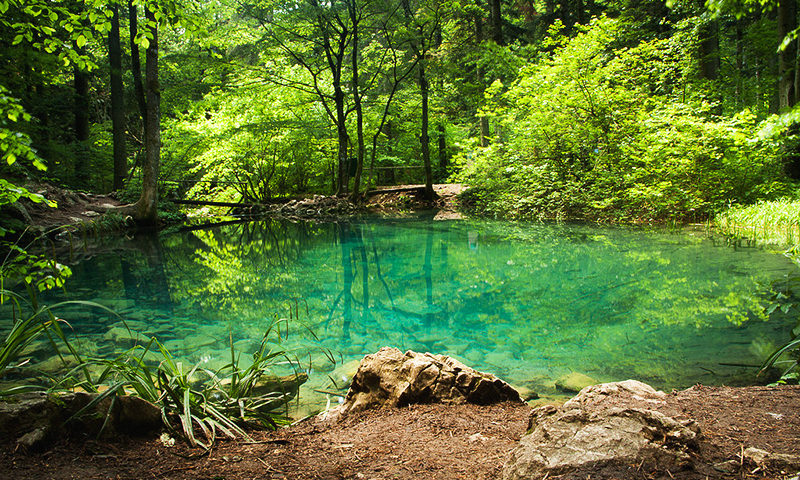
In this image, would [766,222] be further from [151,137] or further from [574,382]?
[151,137]

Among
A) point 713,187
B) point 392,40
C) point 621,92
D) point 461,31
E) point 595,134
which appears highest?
point 461,31

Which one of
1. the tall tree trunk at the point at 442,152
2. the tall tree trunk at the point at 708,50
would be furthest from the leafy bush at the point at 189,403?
the tall tree trunk at the point at 442,152

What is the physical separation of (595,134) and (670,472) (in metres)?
13.7

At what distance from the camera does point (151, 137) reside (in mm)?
12906

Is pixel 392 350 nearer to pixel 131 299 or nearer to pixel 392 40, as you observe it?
pixel 131 299

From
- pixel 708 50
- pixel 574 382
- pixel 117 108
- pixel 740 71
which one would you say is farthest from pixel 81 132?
pixel 740 71

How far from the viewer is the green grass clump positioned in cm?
827

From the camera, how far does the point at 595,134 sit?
13445 mm

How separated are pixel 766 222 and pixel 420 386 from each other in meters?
9.67

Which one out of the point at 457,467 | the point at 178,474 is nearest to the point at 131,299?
the point at 178,474

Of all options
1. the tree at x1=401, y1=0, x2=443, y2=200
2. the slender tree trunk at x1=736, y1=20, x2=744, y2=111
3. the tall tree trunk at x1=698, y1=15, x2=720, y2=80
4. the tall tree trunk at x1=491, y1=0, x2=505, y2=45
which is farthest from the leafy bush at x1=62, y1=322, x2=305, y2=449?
the slender tree trunk at x1=736, y1=20, x2=744, y2=111

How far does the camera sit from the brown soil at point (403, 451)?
1.65 meters

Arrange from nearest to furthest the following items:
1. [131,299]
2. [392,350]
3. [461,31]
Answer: [392,350] → [131,299] → [461,31]

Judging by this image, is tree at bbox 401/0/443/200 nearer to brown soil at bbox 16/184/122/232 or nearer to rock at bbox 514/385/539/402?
brown soil at bbox 16/184/122/232
